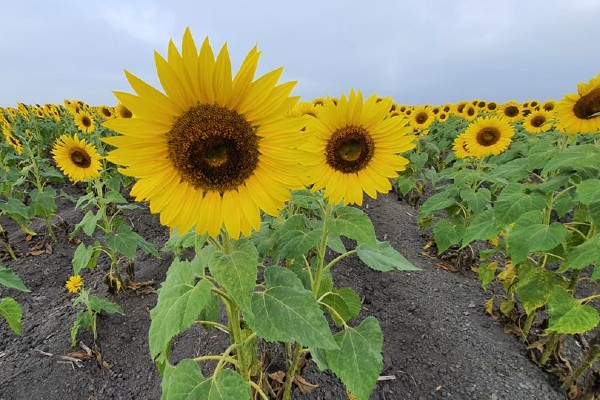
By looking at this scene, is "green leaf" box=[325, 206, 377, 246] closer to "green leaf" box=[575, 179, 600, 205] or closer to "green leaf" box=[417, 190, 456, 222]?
"green leaf" box=[575, 179, 600, 205]

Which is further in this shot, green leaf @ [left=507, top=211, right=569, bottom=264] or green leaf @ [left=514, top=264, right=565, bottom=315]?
green leaf @ [left=514, top=264, right=565, bottom=315]

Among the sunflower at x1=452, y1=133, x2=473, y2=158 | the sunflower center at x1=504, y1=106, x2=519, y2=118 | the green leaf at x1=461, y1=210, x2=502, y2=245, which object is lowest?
the green leaf at x1=461, y1=210, x2=502, y2=245

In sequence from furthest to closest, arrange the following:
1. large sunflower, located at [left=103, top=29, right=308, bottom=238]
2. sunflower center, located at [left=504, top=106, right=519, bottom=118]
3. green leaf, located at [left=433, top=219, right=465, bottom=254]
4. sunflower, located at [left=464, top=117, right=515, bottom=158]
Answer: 1. sunflower center, located at [left=504, top=106, right=519, bottom=118]
2. sunflower, located at [left=464, top=117, right=515, bottom=158]
3. green leaf, located at [left=433, top=219, right=465, bottom=254]
4. large sunflower, located at [left=103, top=29, right=308, bottom=238]

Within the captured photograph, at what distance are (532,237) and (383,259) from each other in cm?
112

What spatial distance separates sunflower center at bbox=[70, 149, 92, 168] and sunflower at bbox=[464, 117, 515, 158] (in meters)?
5.10

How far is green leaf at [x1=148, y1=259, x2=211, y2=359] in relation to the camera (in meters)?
1.39

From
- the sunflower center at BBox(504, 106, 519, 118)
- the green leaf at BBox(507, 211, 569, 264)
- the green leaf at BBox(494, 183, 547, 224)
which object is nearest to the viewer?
the green leaf at BBox(507, 211, 569, 264)

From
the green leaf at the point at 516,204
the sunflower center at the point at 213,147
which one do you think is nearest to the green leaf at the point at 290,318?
the sunflower center at the point at 213,147

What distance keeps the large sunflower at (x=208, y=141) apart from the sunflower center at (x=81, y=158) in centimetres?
347

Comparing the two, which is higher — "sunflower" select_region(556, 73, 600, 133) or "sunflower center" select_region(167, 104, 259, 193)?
"sunflower" select_region(556, 73, 600, 133)

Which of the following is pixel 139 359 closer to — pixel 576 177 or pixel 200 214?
pixel 200 214

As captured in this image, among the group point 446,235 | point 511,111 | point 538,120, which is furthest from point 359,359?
point 511,111

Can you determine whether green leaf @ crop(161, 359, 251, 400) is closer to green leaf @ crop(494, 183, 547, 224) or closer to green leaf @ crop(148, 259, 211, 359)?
green leaf @ crop(148, 259, 211, 359)

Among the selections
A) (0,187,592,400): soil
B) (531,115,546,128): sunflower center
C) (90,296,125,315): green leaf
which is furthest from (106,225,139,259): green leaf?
(531,115,546,128): sunflower center
